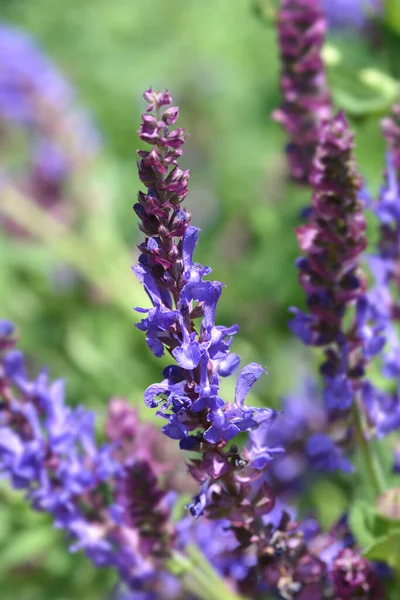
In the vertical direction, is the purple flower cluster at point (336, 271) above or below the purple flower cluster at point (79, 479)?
above

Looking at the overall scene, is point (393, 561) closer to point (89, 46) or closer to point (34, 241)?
point (34, 241)

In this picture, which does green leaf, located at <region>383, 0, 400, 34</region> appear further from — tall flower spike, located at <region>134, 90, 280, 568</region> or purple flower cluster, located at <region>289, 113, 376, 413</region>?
tall flower spike, located at <region>134, 90, 280, 568</region>

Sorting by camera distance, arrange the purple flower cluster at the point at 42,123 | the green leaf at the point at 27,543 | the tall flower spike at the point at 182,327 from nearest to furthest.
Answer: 1. the tall flower spike at the point at 182,327
2. the green leaf at the point at 27,543
3. the purple flower cluster at the point at 42,123

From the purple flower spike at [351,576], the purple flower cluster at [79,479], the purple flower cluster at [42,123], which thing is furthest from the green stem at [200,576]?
the purple flower cluster at [42,123]

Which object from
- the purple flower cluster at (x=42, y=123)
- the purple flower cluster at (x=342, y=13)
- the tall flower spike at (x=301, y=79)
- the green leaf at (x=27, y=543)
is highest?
the purple flower cluster at (x=342, y=13)

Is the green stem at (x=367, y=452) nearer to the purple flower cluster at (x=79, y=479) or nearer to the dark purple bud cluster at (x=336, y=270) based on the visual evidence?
the dark purple bud cluster at (x=336, y=270)

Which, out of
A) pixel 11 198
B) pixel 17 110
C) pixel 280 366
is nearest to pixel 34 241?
pixel 11 198

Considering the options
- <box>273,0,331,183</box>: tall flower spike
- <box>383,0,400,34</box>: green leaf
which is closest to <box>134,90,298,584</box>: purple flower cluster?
<box>273,0,331,183</box>: tall flower spike
